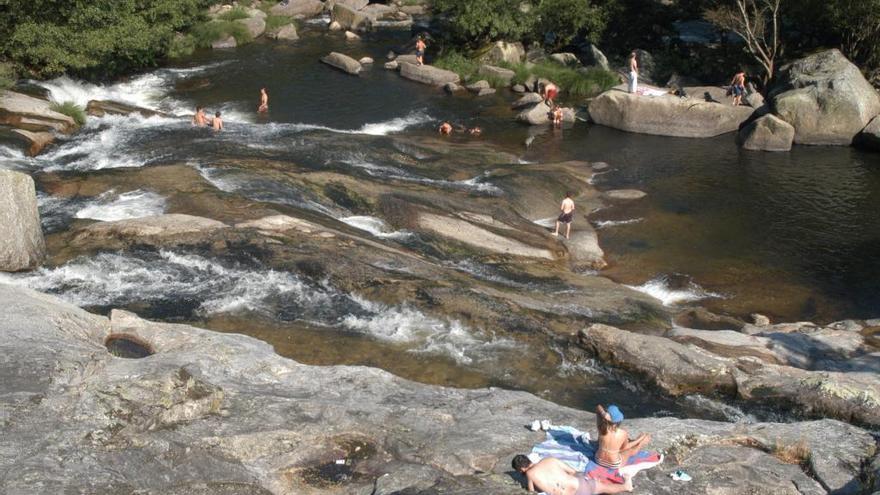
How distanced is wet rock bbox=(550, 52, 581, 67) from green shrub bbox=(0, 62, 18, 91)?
28.9 m

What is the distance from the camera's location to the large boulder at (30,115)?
3397 centimetres

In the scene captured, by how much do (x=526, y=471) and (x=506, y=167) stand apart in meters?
23.4

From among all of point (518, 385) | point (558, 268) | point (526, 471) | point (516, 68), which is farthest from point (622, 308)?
point (516, 68)

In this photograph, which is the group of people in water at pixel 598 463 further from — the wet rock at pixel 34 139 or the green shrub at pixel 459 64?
the green shrub at pixel 459 64

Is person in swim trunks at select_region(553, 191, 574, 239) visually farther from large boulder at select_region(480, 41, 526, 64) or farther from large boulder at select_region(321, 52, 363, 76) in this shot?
large boulder at select_region(321, 52, 363, 76)

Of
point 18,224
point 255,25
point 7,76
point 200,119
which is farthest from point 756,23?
point 18,224

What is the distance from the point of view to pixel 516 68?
49344mm

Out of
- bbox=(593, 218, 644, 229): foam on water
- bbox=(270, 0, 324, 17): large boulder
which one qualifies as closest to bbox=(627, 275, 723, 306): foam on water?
bbox=(593, 218, 644, 229): foam on water

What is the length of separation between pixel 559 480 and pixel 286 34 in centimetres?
5060

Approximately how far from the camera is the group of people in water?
11680 mm

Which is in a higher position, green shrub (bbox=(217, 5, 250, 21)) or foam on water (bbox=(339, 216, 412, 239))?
green shrub (bbox=(217, 5, 250, 21))

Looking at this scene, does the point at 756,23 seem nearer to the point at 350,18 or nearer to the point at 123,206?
the point at 350,18

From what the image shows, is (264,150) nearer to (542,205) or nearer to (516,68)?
(542,205)

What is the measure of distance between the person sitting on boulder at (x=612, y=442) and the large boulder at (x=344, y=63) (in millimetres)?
40315
